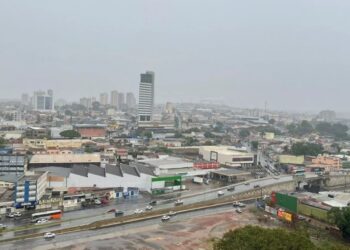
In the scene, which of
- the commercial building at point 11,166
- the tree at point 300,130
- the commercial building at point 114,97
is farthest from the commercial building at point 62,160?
the commercial building at point 114,97

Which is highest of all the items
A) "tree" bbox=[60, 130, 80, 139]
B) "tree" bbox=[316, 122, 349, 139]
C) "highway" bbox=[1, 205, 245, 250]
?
"tree" bbox=[316, 122, 349, 139]

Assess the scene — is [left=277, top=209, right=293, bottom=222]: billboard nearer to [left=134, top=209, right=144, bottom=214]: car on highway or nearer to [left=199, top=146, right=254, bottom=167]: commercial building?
[left=134, top=209, right=144, bottom=214]: car on highway

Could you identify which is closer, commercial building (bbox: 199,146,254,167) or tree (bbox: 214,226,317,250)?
tree (bbox: 214,226,317,250)

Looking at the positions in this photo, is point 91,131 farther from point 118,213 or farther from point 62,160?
point 118,213

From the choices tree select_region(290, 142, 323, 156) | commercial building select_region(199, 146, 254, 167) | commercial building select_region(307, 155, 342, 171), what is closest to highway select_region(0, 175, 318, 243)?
commercial building select_region(199, 146, 254, 167)

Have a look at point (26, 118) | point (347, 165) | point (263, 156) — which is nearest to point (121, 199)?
point (347, 165)

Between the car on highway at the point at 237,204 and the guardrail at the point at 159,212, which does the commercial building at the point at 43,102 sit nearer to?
the guardrail at the point at 159,212
